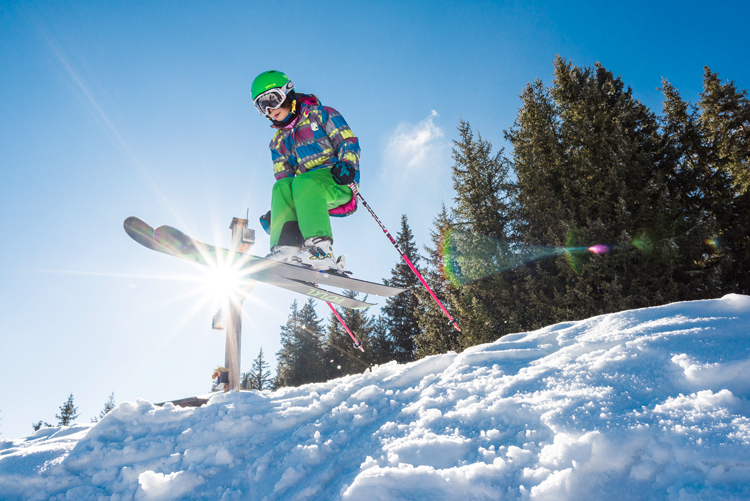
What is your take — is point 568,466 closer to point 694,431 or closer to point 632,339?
point 694,431

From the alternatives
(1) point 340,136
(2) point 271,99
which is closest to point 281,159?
(2) point 271,99

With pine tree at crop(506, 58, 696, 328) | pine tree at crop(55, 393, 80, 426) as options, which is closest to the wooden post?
pine tree at crop(506, 58, 696, 328)

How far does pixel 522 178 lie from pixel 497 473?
1274 centimetres

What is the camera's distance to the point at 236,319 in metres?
4.48

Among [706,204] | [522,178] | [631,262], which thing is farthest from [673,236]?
[522,178]

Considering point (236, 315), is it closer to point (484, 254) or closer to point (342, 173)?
point (342, 173)

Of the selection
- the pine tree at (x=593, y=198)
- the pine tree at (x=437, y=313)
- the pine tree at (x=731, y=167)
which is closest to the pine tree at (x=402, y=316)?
the pine tree at (x=437, y=313)

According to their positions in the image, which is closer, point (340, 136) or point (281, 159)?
point (340, 136)

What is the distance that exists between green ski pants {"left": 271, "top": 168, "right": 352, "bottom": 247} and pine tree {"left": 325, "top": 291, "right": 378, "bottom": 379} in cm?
1736

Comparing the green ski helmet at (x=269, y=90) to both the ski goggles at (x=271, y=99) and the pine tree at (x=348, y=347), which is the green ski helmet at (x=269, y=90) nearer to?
the ski goggles at (x=271, y=99)

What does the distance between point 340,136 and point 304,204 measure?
841 millimetres

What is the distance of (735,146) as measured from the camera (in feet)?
45.4

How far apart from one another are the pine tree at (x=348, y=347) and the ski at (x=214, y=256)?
682 inches

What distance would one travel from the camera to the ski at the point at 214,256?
11.4ft
